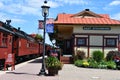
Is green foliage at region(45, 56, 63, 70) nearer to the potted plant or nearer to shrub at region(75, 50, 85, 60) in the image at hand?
the potted plant

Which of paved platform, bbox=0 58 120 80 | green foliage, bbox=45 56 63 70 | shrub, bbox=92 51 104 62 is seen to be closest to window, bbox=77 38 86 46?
shrub, bbox=92 51 104 62

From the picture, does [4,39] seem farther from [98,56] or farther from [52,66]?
[98,56]

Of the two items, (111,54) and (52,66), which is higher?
(111,54)

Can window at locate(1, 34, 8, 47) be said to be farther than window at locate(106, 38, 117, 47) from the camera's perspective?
No

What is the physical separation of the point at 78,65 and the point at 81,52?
5539 millimetres

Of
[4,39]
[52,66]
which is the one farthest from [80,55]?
[52,66]

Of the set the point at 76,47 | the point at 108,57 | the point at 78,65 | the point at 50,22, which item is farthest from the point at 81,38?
the point at 50,22

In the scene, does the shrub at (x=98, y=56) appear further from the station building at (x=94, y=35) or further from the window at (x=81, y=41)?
the window at (x=81, y=41)

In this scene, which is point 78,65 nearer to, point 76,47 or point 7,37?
point 76,47

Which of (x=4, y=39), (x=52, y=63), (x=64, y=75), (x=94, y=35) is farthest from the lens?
(x=94, y=35)

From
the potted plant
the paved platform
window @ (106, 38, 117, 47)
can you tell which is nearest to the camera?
the paved platform

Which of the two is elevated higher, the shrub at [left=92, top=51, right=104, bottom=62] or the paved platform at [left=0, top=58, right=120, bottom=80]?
A: the shrub at [left=92, top=51, right=104, bottom=62]

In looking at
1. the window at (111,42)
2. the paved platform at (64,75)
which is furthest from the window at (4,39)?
the window at (111,42)

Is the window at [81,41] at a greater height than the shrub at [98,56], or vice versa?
the window at [81,41]
